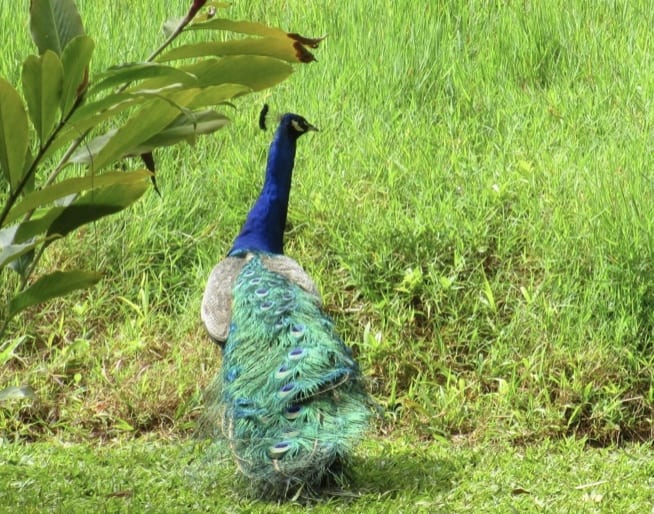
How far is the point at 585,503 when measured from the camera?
4133 millimetres

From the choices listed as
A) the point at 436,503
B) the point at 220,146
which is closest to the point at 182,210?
the point at 220,146

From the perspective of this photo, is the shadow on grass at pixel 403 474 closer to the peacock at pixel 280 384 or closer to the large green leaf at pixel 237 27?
the peacock at pixel 280 384

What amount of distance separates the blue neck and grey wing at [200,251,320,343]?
0.11 meters

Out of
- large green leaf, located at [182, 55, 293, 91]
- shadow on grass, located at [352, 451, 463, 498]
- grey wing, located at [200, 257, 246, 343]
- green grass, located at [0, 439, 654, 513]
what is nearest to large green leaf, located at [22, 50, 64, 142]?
large green leaf, located at [182, 55, 293, 91]

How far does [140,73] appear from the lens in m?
1.80

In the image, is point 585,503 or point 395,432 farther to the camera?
point 395,432

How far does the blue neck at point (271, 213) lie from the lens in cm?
486

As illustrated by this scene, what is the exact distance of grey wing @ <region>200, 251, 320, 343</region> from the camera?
14.7ft

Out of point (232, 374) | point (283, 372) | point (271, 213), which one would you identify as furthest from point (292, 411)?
point (271, 213)

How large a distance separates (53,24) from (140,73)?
1.00 ft

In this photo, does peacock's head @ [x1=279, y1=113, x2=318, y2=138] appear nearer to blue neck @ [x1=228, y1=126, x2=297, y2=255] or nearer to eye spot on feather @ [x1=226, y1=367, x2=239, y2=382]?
blue neck @ [x1=228, y1=126, x2=297, y2=255]

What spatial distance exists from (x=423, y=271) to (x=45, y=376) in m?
1.80

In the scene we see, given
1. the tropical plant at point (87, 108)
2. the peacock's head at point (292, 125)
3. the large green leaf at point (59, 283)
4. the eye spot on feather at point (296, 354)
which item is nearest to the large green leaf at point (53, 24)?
the tropical plant at point (87, 108)

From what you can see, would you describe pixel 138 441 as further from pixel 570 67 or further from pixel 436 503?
pixel 570 67
